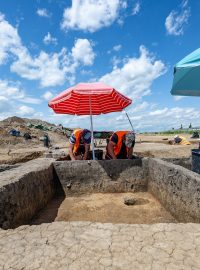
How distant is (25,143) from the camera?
24406mm

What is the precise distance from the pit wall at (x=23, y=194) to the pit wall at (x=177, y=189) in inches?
86.5

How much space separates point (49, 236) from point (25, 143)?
22693 mm

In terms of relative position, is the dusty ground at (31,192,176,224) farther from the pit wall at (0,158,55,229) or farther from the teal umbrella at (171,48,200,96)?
the teal umbrella at (171,48,200,96)

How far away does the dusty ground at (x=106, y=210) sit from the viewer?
14.6ft

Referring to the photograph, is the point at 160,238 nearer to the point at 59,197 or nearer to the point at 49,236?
the point at 49,236

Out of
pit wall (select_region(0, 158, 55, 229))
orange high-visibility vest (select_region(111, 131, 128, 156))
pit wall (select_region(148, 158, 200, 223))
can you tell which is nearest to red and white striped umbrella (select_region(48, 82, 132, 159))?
orange high-visibility vest (select_region(111, 131, 128, 156))

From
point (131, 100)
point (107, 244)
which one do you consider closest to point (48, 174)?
point (131, 100)

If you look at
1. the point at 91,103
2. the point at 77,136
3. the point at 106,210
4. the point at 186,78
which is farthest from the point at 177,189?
the point at 91,103

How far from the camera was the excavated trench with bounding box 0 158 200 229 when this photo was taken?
3883 millimetres

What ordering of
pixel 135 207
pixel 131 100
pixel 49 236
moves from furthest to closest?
pixel 131 100, pixel 135 207, pixel 49 236

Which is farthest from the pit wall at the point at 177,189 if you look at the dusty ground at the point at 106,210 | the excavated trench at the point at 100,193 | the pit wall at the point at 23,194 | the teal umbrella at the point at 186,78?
the pit wall at the point at 23,194

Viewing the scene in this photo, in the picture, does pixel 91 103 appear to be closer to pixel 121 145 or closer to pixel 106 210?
pixel 121 145

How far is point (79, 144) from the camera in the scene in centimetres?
695

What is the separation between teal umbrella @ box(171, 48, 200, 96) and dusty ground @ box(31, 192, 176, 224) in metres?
2.18
